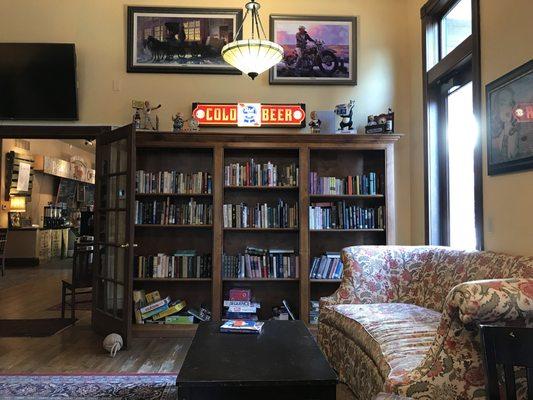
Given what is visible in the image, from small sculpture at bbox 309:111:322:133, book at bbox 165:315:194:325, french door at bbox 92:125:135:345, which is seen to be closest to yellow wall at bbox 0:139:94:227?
french door at bbox 92:125:135:345

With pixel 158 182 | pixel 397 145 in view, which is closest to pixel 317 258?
pixel 397 145

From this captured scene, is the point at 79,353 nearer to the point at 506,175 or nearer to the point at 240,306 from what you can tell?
the point at 240,306

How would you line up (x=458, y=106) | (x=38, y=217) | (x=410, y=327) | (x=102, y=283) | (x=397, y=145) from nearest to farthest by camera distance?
(x=410, y=327) < (x=458, y=106) < (x=102, y=283) < (x=397, y=145) < (x=38, y=217)

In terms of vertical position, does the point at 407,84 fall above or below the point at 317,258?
above

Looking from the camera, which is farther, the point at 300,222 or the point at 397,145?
the point at 397,145

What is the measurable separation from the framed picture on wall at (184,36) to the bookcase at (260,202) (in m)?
0.87

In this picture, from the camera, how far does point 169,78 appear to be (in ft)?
14.9

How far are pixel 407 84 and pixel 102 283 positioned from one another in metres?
3.80

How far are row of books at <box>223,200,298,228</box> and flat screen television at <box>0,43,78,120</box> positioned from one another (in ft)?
6.33

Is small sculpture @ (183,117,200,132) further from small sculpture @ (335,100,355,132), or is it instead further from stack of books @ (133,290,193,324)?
stack of books @ (133,290,193,324)

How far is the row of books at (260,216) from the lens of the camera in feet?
14.1

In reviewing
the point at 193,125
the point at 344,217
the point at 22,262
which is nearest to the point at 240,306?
the point at 344,217

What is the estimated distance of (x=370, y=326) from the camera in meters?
2.54

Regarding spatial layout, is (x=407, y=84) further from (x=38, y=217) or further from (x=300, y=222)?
(x=38, y=217)
